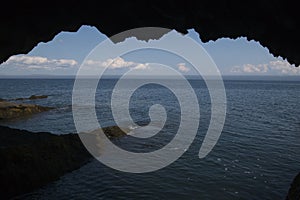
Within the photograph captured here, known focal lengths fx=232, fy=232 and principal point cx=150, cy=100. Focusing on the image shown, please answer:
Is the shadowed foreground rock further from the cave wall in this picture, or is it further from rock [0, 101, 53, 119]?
rock [0, 101, 53, 119]

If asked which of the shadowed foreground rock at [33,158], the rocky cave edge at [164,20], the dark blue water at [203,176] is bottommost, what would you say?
the dark blue water at [203,176]

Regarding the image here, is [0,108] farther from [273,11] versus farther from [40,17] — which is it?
[273,11]

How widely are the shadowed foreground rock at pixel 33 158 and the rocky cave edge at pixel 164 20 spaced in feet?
20.4

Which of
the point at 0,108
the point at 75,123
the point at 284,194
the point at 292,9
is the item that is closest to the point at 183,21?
the point at 292,9

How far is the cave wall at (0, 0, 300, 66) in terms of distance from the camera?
10141 millimetres

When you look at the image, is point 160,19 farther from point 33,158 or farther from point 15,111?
point 15,111

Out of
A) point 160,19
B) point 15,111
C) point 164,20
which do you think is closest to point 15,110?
point 15,111

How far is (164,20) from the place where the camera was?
12141 millimetres

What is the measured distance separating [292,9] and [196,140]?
64.7 feet

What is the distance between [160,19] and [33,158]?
11708 millimetres

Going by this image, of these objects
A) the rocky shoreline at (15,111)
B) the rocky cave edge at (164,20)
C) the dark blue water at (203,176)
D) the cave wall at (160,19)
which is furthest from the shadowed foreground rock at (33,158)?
the rocky shoreline at (15,111)

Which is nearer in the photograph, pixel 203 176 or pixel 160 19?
pixel 160 19

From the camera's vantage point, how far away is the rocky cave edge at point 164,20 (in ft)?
33.3

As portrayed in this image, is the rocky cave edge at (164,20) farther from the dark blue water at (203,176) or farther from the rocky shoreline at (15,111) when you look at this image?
the rocky shoreline at (15,111)
